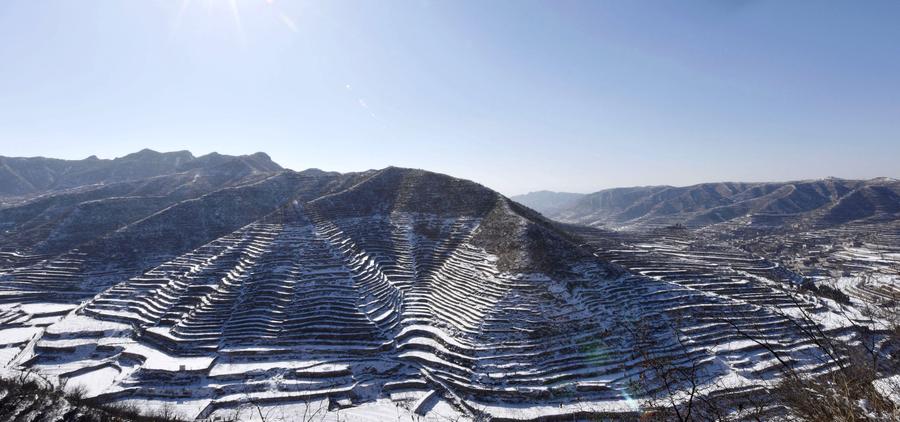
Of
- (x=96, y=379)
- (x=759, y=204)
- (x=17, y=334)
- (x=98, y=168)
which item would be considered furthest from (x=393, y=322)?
(x=759, y=204)

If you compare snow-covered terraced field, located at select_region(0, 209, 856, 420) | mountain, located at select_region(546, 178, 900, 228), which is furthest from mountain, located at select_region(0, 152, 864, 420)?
mountain, located at select_region(546, 178, 900, 228)

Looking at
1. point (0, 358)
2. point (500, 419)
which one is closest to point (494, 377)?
point (500, 419)

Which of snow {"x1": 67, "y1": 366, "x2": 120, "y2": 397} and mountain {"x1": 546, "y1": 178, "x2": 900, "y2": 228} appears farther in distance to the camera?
mountain {"x1": 546, "y1": 178, "x2": 900, "y2": 228}

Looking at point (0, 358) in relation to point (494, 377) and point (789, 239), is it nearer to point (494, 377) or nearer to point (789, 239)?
point (494, 377)

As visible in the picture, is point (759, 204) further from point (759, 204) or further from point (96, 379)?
point (96, 379)

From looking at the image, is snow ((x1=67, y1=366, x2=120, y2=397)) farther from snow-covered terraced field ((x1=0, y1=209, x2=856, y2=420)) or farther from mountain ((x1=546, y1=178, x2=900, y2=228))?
mountain ((x1=546, y1=178, x2=900, y2=228))

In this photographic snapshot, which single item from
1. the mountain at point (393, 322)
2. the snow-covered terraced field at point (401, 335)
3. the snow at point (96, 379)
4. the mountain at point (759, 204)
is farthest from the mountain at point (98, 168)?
the mountain at point (759, 204)
